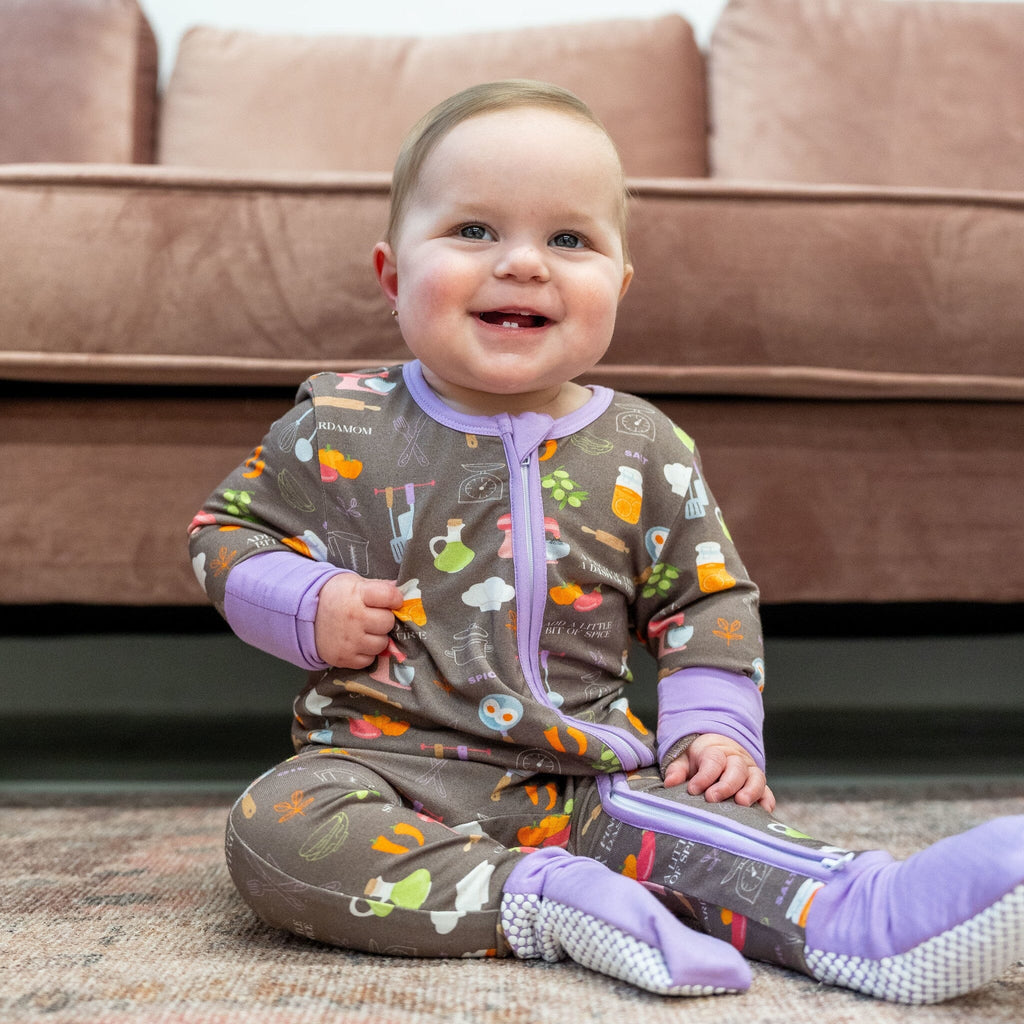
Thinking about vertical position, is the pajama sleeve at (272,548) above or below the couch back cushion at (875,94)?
below

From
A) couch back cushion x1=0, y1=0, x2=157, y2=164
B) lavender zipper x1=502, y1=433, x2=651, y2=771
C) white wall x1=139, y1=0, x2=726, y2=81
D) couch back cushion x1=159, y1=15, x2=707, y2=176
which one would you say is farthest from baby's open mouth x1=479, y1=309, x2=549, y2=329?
white wall x1=139, y1=0, x2=726, y2=81

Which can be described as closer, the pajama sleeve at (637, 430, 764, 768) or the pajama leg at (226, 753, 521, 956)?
the pajama leg at (226, 753, 521, 956)

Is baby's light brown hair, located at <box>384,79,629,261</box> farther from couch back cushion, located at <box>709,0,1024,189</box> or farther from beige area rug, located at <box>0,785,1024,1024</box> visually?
couch back cushion, located at <box>709,0,1024,189</box>

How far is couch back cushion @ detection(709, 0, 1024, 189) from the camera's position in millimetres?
1646

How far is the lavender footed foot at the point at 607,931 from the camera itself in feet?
1.75

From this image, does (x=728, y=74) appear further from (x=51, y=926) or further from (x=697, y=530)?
(x=51, y=926)

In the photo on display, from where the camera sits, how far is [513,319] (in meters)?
0.76

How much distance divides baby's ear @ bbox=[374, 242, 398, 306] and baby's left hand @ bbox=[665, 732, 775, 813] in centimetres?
38

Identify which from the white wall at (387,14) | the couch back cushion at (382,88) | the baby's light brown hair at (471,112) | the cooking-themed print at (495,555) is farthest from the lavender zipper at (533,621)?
the white wall at (387,14)

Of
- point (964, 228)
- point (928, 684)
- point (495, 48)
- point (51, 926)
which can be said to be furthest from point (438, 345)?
point (495, 48)

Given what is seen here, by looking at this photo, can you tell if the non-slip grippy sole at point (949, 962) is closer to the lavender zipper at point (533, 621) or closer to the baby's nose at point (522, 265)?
the lavender zipper at point (533, 621)

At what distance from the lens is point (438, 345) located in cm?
75

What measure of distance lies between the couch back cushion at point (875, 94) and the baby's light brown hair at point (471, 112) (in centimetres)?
102

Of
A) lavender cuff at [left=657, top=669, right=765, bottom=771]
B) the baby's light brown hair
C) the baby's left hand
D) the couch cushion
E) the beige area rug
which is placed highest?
the baby's light brown hair
